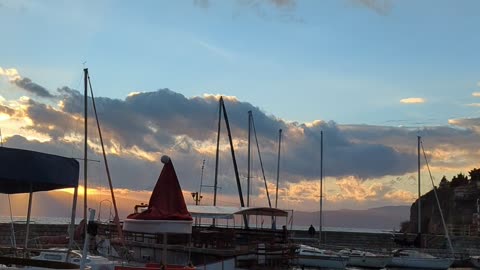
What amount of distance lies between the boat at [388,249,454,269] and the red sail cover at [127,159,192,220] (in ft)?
125

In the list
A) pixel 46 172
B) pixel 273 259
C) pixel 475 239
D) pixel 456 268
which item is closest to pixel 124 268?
pixel 46 172

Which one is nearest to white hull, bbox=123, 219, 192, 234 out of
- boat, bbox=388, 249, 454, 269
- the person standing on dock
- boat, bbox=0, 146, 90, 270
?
boat, bbox=0, 146, 90, 270

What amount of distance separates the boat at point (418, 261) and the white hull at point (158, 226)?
3890 centimetres

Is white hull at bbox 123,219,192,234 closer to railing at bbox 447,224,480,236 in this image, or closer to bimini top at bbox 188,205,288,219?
bimini top at bbox 188,205,288,219

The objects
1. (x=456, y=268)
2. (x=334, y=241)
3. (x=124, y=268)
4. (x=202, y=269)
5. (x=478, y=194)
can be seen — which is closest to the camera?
(x=124, y=268)

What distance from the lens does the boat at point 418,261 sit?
49.2 meters

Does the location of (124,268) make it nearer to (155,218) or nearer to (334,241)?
(155,218)

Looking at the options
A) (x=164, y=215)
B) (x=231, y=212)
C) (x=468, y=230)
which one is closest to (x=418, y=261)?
(x=231, y=212)

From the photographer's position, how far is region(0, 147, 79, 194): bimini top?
10.5 m

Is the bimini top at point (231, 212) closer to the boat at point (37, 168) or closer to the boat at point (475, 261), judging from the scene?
the boat at point (37, 168)

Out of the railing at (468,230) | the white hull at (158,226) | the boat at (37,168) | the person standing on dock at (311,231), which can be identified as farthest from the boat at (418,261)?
the boat at (37,168)

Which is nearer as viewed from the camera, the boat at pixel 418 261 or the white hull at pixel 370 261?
the white hull at pixel 370 261

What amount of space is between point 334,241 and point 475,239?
1565 centimetres

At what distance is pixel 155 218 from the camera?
1407 centimetres
